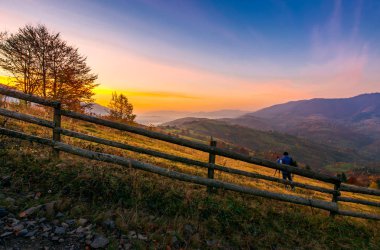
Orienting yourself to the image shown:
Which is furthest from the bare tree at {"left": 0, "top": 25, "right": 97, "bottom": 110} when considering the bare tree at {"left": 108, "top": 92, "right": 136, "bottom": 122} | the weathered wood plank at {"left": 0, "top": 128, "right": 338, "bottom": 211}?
the weathered wood plank at {"left": 0, "top": 128, "right": 338, "bottom": 211}

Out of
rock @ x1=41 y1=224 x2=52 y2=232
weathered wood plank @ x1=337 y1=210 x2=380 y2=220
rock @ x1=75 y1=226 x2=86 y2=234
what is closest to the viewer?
rock @ x1=41 y1=224 x2=52 y2=232

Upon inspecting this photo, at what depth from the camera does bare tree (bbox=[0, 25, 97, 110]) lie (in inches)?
986

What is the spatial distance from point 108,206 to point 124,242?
1.11m

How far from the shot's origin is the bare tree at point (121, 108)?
4456 cm

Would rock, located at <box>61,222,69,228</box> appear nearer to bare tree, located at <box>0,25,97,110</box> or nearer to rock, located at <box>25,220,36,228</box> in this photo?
rock, located at <box>25,220,36,228</box>

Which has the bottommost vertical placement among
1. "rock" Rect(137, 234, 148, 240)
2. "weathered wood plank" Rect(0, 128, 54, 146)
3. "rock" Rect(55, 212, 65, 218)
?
"rock" Rect(137, 234, 148, 240)

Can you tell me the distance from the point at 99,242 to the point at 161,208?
5.56 feet

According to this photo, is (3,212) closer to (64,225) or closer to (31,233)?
(31,233)

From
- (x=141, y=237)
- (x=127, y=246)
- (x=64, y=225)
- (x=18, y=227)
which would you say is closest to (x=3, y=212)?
(x=18, y=227)

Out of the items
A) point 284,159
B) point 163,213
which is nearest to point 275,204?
point 163,213

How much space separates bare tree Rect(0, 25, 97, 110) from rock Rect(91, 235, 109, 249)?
82.4ft

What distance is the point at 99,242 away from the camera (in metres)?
4.39

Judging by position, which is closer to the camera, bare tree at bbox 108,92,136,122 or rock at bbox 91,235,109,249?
rock at bbox 91,235,109,249

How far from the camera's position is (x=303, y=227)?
657 centimetres
